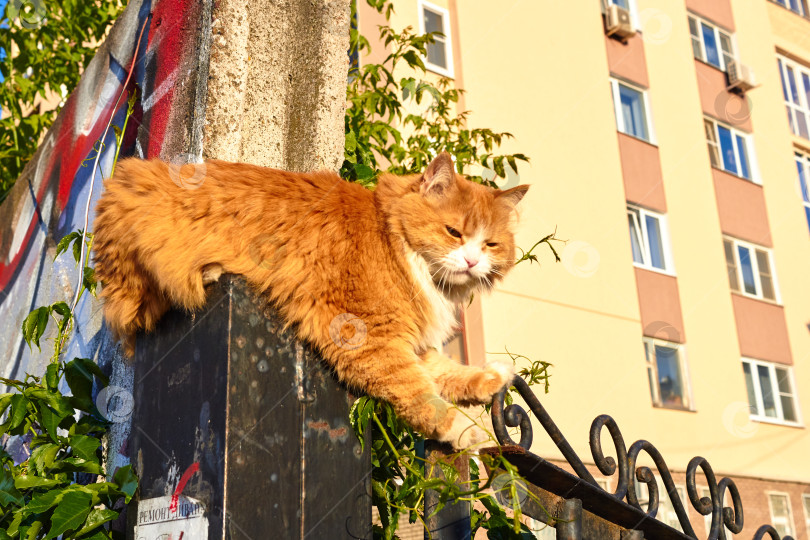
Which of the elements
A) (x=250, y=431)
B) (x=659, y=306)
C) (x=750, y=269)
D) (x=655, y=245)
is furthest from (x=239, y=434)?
(x=750, y=269)

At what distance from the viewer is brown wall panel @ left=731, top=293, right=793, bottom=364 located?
13562 mm

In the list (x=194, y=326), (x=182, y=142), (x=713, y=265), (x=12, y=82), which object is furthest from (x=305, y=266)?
(x=713, y=265)

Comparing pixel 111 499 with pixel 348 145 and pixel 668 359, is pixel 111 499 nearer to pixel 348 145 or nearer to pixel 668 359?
pixel 348 145

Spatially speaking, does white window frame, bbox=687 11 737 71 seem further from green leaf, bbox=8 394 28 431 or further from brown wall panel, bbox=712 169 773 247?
green leaf, bbox=8 394 28 431

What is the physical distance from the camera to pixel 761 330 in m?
13.8

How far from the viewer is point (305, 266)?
2020 millimetres

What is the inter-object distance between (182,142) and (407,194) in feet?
2.50

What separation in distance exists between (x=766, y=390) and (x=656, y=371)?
2870mm

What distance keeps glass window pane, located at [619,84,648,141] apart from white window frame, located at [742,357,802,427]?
14.6 ft

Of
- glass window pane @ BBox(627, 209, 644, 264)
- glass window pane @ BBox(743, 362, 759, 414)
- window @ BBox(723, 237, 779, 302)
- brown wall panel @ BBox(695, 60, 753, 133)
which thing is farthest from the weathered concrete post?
brown wall panel @ BBox(695, 60, 753, 133)

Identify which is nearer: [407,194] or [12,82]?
[407,194]

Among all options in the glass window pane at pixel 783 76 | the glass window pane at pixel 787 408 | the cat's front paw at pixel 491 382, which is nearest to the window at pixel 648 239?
the glass window pane at pixel 787 408

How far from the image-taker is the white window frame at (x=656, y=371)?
1208 centimetres

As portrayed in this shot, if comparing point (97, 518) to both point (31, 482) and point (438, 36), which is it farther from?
point (438, 36)
